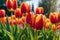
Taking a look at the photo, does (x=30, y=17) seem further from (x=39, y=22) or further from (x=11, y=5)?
(x=11, y=5)

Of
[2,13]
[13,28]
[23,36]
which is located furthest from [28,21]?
[2,13]

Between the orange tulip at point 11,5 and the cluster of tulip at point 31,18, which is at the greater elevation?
the orange tulip at point 11,5

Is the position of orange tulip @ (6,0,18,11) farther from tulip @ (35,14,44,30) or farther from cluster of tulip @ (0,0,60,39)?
tulip @ (35,14,44,30)

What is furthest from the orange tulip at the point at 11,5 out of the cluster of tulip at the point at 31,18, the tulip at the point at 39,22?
the tulip at the point at 39,22

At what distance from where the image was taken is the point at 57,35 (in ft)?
7.26

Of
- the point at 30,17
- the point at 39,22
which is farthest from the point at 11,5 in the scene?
the point at 39,22

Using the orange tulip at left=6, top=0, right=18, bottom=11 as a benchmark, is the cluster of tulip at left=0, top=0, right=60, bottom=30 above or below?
below

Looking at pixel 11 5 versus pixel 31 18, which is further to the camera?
pixel 11 5

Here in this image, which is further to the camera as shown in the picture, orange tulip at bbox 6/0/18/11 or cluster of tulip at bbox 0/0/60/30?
orange tulip at bbox 6/0/18/11

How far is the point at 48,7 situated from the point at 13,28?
49.0 ft

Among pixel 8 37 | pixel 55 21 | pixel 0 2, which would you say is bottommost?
pixel 0 2

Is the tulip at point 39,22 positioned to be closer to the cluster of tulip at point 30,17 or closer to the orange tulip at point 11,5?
the cluster of tulip at point 30,17

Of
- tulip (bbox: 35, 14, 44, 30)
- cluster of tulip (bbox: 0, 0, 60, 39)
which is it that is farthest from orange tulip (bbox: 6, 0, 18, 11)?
tulip (bbox: 35, 14, 44, 30)

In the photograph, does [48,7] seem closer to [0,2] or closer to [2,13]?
[0,2]
